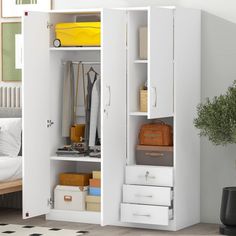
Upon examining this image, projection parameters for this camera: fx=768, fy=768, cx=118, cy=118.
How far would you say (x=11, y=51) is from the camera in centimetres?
735

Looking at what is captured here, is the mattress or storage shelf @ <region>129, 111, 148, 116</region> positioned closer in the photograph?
storage shelf @ <region>129, 111, 148, 116</region>

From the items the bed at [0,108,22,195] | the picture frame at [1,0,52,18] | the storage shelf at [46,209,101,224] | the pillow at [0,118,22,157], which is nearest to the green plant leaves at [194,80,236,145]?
the storage shelf at [46,209,101,224]

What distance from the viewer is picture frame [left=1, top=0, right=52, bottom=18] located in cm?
714

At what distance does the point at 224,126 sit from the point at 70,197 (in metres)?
1.57

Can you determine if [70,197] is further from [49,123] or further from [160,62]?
[160,62]

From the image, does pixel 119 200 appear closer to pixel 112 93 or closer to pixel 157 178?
pixel 157 178

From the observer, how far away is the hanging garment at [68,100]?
6.72 meters

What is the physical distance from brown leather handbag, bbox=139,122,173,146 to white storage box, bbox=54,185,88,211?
72 cm

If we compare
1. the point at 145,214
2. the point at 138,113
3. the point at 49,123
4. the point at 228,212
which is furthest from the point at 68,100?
the point at 228,212

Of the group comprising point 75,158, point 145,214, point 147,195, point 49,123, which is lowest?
point 145,214

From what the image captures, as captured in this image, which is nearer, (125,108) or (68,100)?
(125,108)

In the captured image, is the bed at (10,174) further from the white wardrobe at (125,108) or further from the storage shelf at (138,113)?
the storage shelf at (138,113)

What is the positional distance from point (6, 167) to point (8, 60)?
124 centimetres

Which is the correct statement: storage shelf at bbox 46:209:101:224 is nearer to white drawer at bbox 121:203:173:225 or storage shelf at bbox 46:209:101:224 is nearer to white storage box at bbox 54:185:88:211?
white storage box at bbox 54:185:88:211
